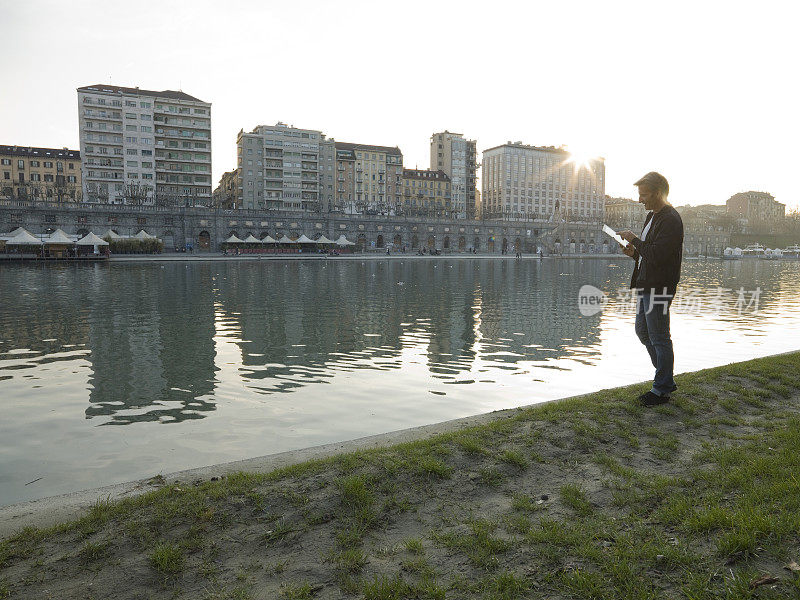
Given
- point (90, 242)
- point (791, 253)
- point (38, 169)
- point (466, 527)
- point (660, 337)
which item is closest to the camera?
point (466, 527)

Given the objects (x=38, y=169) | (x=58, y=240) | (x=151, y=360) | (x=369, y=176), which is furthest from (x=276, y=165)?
(x=151, y=360)

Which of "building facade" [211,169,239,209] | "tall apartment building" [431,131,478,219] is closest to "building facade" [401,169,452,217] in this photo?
"tall apartment building" [431,131,478,219]

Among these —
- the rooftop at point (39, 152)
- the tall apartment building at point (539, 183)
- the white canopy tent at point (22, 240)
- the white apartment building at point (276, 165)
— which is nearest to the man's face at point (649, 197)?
the white canopy tent at point (22, 240)

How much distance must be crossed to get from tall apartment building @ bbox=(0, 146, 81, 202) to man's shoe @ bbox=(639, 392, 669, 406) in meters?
123

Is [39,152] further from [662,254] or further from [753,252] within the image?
[753,252]

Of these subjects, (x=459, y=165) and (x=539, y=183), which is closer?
(x=459, y=165)

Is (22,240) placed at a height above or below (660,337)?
above

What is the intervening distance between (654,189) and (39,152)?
137576 mm

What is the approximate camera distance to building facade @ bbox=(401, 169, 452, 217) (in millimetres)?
139500

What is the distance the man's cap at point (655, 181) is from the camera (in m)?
6.85

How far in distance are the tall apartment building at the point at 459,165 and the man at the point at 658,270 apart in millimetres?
Result: 138183

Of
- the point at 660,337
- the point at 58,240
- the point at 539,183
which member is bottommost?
the point at 660,337

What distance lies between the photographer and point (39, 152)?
4552 inches

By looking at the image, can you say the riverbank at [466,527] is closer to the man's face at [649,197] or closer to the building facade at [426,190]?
the man's face at [649,197]
